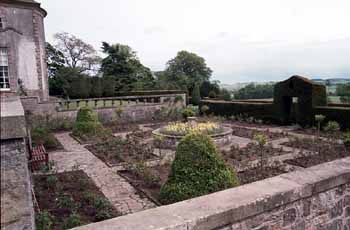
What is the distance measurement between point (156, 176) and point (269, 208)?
160 inches

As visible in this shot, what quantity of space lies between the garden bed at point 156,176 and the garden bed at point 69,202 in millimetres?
800

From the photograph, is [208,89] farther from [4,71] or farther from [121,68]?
[4,71]

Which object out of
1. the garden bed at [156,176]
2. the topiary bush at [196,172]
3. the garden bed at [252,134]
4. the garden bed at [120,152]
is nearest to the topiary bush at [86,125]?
the garden bed at [120,152]

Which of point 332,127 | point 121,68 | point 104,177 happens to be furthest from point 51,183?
point 121,68

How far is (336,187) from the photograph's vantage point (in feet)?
8.05

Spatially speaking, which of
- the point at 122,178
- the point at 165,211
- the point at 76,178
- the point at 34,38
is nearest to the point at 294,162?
the point at 122,178

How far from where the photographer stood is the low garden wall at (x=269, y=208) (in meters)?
1.75

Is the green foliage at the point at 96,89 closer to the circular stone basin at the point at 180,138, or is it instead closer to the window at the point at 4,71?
the window at the point at 4,71

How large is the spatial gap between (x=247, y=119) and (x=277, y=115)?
169 centimetres

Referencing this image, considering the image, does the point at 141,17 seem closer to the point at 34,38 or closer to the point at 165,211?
the point at 34,38

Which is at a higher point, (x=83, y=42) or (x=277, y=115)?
(x=83, y=42)

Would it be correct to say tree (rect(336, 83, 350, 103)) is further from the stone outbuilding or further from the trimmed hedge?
the trimmed hedge

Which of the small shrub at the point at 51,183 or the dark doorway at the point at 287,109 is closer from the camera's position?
the small shrub at the point at 51,183

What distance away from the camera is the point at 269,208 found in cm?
203
